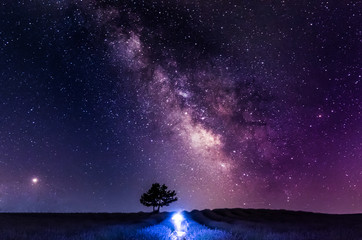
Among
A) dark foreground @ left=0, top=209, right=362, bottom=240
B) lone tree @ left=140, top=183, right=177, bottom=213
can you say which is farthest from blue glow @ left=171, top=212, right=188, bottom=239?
lone tree @ left=140, top=183, right=177, bottom=213

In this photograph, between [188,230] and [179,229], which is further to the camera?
[179,229]

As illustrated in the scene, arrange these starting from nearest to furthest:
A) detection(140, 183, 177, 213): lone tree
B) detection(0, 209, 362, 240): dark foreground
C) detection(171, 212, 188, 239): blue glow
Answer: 1. detection(0, 209, 362, 240): dark foreground
2. detection(171, 212, 188, 239): blue glow
3. detection(140, 183, 177, 213): lone tree

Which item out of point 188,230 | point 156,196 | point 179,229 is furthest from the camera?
point 156,196

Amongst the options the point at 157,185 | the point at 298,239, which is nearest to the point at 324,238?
the point at 298,239

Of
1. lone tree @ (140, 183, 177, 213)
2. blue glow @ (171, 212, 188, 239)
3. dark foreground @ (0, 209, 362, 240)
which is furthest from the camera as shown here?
lone tree @ (140, 183, 177, 213)

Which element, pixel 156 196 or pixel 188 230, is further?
pixel 156 196

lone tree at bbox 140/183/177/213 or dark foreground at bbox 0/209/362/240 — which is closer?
dark foreground at bbox 0/209/362/240

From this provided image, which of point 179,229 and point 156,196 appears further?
point 156,196

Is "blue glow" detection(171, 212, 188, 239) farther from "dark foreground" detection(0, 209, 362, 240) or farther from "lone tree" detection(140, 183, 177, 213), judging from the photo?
"lone tree" detection(140, 183, 177, 213)

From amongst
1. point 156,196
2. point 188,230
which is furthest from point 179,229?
point 156,196

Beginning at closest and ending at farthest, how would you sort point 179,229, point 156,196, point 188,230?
point 188,230, point 179,229, point 156,196

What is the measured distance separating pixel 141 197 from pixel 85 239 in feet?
161

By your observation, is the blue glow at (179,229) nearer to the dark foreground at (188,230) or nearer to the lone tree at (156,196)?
the dark foreground at (188,230)

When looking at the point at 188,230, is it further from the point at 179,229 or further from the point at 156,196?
the point at 156,196
